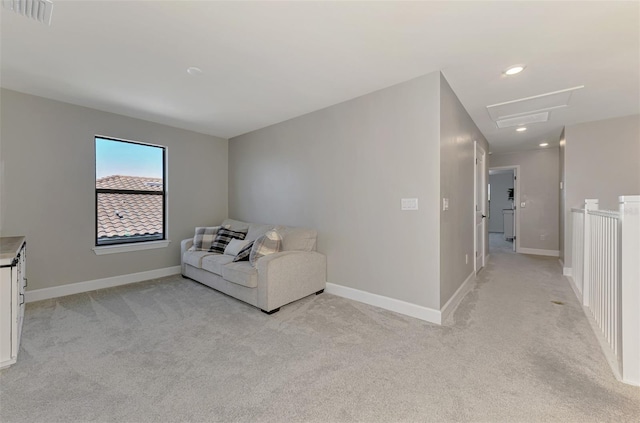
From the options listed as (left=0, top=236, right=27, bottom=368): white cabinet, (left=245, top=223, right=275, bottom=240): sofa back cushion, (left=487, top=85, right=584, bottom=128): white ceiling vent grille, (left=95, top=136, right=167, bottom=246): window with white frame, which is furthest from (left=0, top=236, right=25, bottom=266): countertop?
(left=487, top=85, right=584, bottom=128): white ceiling vent grille

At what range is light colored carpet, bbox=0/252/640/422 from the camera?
1.44 m

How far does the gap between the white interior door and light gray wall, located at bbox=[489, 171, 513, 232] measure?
579cm

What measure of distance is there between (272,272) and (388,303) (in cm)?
128

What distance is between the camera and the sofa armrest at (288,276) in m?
2.72

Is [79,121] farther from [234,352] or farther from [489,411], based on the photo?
[489,411]

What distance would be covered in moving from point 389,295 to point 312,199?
156 cm

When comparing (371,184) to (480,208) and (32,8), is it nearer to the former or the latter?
(480,208)

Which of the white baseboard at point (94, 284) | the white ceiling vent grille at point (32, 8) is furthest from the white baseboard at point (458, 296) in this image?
the white baseboard at point (94, 284)

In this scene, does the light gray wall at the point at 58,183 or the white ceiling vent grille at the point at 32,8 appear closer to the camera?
the white ceiling vent grille at the point at 32,8

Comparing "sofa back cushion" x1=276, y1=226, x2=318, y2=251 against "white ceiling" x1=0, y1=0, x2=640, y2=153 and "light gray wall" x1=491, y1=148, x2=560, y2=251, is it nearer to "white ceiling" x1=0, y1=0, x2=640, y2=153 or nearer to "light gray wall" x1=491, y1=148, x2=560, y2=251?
"white ceiling" x1=0, y1=0, x2=640, y2=153

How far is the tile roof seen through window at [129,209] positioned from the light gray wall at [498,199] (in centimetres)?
1022

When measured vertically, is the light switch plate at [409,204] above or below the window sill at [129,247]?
above

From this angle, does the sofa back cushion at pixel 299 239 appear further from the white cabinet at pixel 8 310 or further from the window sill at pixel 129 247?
the white cabinet at pixel 8 310

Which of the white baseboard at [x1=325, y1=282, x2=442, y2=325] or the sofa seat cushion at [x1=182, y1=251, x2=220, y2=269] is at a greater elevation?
the sofa seat cushion at [x1=182, y1=251, x2=220, y2=269]
